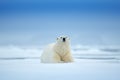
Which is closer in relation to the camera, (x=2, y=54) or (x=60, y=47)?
(x=60, y=47)

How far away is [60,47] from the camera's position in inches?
227

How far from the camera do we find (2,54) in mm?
6824

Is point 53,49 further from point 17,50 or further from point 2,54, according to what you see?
point 17,50

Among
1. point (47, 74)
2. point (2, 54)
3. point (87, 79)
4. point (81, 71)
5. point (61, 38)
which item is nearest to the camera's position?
point (87, 79)

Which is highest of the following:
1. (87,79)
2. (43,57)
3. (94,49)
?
(94,49)

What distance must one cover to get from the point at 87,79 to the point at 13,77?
0.75 meters

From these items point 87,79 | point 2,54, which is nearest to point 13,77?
point 87,79

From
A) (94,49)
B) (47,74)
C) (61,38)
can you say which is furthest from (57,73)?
(94,49)

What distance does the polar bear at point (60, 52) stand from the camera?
5.72m

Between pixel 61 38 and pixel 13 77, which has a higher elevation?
pixel 61 38

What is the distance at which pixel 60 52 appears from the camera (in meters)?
5.78

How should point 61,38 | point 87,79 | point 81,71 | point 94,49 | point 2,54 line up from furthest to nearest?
point 94,49 < point 2,54 < point 61,38 < point 81,71 < point 87,79

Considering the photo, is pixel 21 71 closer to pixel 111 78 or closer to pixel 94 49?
pixel 111 78

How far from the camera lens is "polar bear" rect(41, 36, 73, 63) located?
5.72 meters
